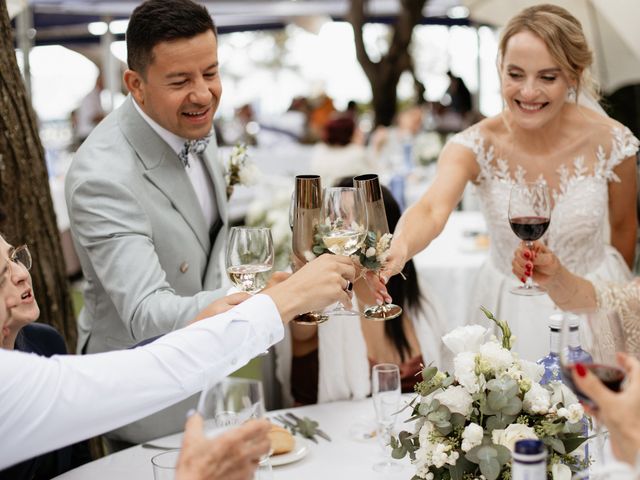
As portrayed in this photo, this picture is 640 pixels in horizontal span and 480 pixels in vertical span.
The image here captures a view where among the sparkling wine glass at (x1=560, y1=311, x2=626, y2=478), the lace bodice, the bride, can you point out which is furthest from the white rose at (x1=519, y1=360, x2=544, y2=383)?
the lace bodice

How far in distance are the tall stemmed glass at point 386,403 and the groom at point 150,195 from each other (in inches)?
17.6

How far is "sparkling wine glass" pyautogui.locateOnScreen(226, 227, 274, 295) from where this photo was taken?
1.84m

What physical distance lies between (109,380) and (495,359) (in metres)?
0.67

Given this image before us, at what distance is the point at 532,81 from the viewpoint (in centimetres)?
270

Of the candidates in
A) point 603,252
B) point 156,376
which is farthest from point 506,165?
point 156,376

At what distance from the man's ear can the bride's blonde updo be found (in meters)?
1.21

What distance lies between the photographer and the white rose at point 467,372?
1503mm

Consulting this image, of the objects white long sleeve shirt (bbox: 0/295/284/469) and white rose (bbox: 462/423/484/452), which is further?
white rose (bbox: 462/423/484/452)

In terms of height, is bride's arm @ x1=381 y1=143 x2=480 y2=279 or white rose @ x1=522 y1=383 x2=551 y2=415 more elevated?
A: bride's arm @ x1=381 y1=143 x2=480 y2=279

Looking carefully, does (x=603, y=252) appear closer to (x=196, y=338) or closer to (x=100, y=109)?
(x=196, y=338)

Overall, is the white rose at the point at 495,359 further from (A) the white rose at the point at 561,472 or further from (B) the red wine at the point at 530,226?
(B) the red wine at the point at 530,226

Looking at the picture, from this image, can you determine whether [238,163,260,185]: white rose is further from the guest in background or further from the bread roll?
the guest in background

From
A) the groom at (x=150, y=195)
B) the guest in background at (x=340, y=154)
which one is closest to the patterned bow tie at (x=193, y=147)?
the groom at (x=150, y=195)

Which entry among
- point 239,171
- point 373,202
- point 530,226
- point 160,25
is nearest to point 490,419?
point 373,202
